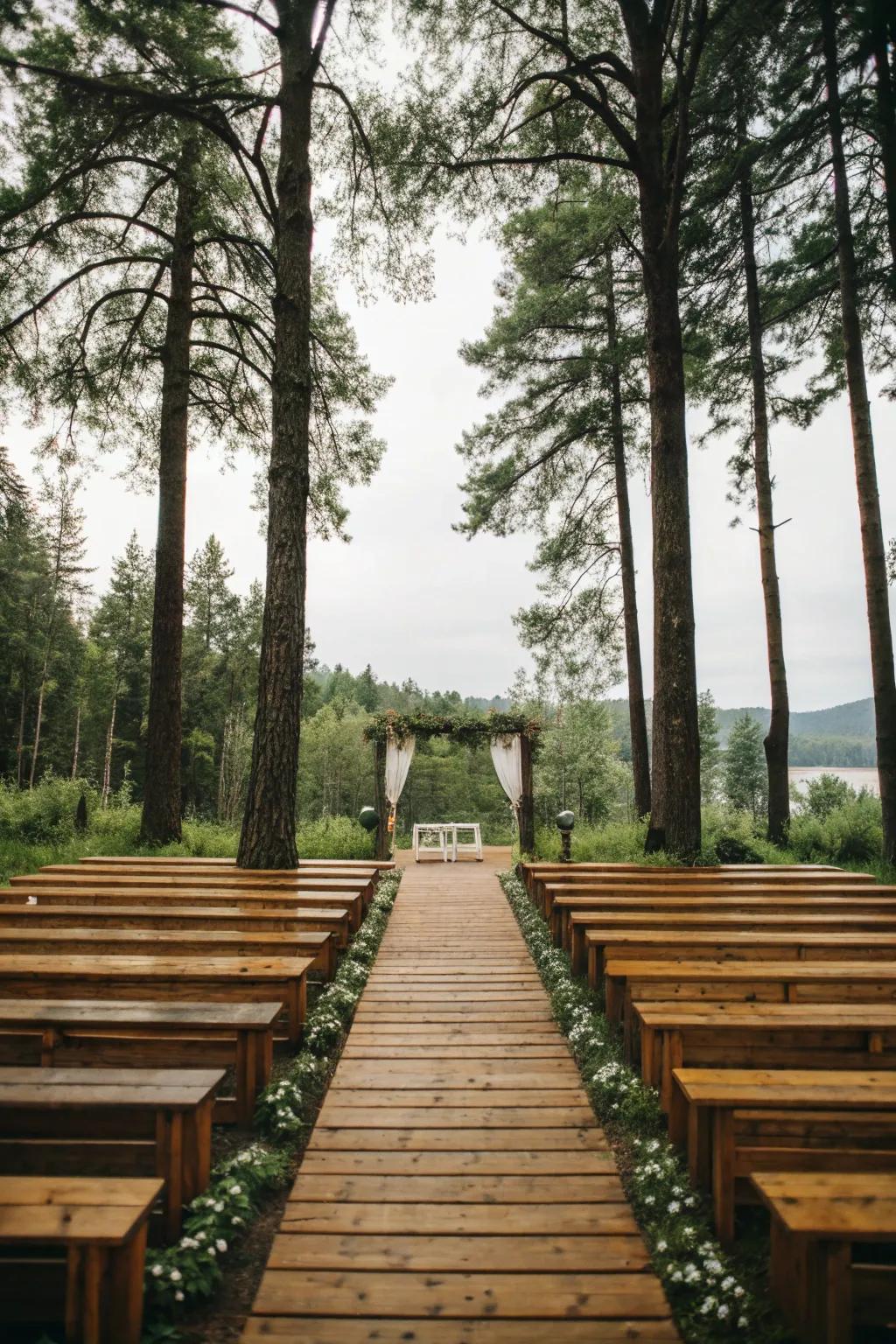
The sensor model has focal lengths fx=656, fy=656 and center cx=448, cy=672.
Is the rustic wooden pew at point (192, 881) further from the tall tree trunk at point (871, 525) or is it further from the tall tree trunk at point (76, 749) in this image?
the tall tree trunk at point (76, 749)

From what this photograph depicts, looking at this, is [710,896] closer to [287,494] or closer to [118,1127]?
[118,1127]

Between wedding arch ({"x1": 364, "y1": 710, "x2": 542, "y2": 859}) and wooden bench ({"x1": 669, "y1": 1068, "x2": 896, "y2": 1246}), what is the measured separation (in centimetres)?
1040

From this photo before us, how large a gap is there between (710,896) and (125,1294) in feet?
15.1

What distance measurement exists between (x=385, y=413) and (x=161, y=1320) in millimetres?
10813

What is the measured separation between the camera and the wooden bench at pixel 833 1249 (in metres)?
1.65

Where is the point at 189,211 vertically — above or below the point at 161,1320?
above

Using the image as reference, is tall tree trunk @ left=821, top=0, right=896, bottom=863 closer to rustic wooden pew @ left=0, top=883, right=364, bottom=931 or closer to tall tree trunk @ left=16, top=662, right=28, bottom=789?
rustic wooden pew @ left=0, top=883, right=364, bottom=931

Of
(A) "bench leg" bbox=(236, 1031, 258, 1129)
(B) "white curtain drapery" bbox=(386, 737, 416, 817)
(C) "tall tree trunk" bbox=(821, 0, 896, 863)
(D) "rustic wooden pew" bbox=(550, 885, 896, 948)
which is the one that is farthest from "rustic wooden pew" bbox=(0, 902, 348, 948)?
(B) "white curtain drapery" bbox=(386, 737, 416, 817)

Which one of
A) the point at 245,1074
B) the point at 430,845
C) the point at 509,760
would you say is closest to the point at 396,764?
the point at 509,760

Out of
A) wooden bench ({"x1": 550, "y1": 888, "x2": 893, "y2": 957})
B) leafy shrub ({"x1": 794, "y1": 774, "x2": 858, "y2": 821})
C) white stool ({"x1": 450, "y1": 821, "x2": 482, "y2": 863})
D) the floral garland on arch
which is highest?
the floral garland on arch

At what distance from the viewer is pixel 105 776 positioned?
32500 mm

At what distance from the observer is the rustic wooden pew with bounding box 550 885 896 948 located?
16.2 ft

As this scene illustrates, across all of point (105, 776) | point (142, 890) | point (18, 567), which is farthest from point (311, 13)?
point (105, 776)

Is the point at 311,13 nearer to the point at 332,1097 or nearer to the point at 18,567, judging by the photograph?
the point at 332,1097
